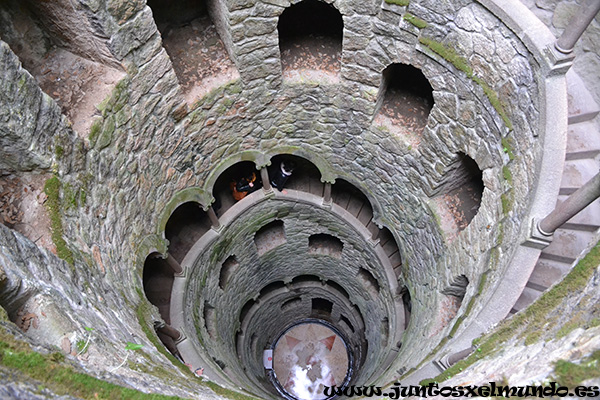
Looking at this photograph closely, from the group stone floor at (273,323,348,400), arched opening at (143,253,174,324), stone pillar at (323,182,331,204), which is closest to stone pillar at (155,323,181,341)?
arched opening at (143,253,174,324)

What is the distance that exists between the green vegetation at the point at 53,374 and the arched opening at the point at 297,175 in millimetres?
7305

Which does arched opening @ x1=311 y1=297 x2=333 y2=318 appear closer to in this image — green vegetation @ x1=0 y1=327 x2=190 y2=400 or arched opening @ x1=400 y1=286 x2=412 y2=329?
arched opening @ x1=400 y1=286 x2=412 y2=329

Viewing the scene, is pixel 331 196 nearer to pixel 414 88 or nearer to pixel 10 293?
pixel 414 88

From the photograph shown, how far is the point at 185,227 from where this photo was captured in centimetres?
948

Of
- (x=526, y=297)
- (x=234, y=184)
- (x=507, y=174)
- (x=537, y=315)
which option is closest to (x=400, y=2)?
(x=507, y=174)

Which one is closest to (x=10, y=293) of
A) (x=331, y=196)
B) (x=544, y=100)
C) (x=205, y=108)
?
(x=205, y=108)

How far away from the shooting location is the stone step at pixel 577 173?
5300mm

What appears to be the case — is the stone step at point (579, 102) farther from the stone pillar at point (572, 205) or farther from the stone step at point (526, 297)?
the stone step at point (526, 297)

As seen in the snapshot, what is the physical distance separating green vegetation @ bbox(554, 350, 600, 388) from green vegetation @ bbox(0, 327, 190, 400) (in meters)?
2.74

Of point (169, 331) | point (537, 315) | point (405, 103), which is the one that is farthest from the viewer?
point (405, 103)

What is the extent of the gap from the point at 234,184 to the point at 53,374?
7.43 m

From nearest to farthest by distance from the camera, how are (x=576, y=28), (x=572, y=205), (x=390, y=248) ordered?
1. (x=572, y=205)
2. (x=576, y=28)
3. (x=390, y=248)

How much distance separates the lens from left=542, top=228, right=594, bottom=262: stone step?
16.8ft

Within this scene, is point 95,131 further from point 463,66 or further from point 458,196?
point 458,196
